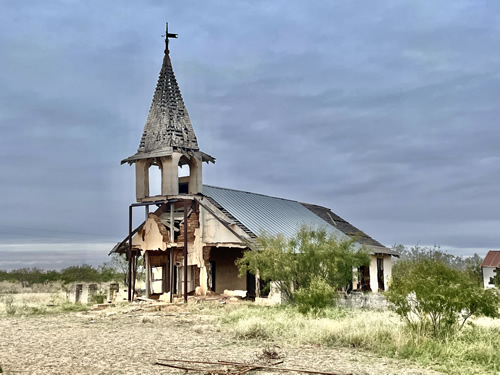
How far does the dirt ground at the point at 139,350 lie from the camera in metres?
11.3

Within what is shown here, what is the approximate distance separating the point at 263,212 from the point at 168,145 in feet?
22.2

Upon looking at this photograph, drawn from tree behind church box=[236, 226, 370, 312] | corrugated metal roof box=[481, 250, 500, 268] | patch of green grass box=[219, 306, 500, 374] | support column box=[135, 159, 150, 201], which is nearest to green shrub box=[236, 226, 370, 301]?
tree behind church box=[236, 226, 370, 312]

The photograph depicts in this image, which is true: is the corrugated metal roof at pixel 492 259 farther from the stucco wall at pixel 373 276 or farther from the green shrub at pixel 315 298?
the green shrub at pixel 315 298

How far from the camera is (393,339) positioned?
13188 millimetres

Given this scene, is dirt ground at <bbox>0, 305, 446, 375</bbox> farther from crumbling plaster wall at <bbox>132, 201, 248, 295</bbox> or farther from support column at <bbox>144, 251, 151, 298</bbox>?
support column at <bbox>144, 251, 151, 298</bbox>

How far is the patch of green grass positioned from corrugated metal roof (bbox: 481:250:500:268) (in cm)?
3829

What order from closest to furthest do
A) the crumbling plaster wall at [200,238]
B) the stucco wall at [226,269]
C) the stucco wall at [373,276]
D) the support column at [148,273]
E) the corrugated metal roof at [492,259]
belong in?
the crumbling plaster wall at [200,238] → the stucco wall at [226,269] → the support column at [148,273] → the stucco wall at [373,276] → the corrugated metal roof at [492,259]

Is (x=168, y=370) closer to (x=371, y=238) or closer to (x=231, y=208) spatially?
(x=231, y=208)

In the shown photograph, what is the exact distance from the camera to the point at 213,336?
15.8 meters

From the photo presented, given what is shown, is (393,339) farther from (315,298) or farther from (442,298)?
(315,298)

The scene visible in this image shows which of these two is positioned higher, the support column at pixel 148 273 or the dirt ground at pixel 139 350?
the support column at pixel 148 273

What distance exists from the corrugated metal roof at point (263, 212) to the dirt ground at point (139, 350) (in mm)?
9271

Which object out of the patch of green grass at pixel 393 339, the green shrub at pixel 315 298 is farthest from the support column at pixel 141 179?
the patch of green grass at pixel 393 339

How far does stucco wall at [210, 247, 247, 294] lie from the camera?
30750 millimetres
